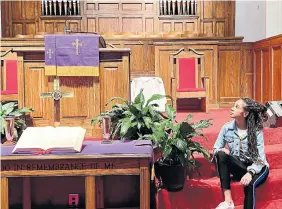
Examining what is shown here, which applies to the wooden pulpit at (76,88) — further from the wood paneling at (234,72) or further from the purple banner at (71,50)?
the wood paneling at (234,72)

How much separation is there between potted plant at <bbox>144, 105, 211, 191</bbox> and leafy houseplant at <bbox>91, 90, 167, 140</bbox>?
0.10 meters

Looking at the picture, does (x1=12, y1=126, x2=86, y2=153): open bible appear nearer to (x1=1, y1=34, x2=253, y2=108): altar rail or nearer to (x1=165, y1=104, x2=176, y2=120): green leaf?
(x1=165, y1=104, x2=176, y2=120): green leaf

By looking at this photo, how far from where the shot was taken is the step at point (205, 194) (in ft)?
10.4

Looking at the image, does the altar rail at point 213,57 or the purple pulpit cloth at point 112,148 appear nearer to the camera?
the purple pulpit cloth at point 112,148

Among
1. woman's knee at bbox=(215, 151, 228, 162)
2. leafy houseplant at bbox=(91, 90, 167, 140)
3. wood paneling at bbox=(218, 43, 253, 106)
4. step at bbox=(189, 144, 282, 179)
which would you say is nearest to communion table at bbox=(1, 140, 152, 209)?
leafy houseplant at bbox=(91, 90, 167, 140)

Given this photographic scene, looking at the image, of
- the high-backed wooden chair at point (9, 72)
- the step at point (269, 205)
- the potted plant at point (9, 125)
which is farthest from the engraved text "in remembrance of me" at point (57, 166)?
the high-backed wooden chair at point (9, 72)

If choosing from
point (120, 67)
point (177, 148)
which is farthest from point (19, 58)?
point (177, 148)

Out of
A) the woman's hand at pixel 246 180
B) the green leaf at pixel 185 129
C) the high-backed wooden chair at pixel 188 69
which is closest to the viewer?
the woman's hand at pixel 246 180

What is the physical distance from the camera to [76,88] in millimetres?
3988

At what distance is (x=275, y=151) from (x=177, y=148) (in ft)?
3.77

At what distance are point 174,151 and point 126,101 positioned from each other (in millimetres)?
636

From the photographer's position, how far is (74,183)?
304 centimetres

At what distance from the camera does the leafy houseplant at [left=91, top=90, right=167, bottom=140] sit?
3.09 metres

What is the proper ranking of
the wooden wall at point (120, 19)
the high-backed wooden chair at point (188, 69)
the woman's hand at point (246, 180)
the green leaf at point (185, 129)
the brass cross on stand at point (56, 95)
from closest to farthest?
the woman's hand at point (246, 180), the green leaf at point (185, 129), the brass cross on stand at point (56, 95), the high-backed wooden chair at point (188, 69), the wooden wall at point (120, 19)
